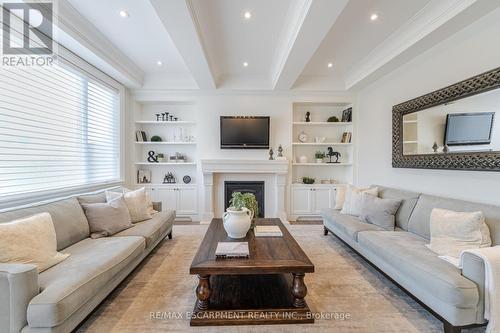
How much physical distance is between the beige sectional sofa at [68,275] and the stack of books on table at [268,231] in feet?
4.20

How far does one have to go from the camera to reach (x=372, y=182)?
4.53 metres

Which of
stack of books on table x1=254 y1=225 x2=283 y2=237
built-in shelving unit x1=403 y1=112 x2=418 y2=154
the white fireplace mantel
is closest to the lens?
stack of books on table x1=254 y1=225 x2=283 y2=237

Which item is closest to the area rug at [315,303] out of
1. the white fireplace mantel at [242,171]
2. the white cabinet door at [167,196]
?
the white fireplace mantel at [242,171]

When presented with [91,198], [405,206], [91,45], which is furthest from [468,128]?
[91,45]

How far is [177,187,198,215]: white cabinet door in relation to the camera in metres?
5.07

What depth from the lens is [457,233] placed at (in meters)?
2.15

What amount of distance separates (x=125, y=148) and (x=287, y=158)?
334cm

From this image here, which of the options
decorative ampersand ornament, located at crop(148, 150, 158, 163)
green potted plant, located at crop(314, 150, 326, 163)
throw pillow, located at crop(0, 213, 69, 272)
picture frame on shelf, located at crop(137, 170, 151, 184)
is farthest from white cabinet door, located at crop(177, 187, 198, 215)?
throw pillow, located at crop(0, 213, 69, 272)

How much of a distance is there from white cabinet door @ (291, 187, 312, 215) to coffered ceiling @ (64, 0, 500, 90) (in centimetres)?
225

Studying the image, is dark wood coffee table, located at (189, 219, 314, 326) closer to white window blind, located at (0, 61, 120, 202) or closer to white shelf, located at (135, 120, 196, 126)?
white window blind, located at (0, 61, 120, 202)

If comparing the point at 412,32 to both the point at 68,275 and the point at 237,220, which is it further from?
the point at 68,275

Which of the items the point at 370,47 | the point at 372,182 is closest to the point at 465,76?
the point at 370,47

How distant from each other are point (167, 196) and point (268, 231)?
3091 millimetres

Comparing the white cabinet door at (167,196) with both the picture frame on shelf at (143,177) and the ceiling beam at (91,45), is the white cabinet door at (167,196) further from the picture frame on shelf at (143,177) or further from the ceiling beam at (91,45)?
the ceiling beam at (91,45)
